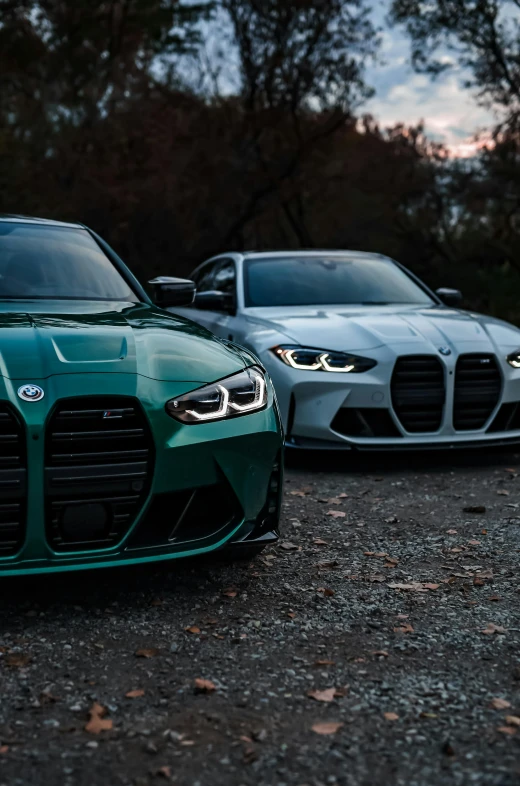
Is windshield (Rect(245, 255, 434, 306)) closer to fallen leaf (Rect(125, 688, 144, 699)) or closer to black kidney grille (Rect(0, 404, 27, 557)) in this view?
black kidney grille (Rect(0, 404, 27, 557))

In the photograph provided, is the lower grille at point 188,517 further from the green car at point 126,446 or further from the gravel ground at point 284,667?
the gravel ground at point 284,667

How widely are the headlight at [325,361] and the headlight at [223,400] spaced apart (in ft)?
7.54

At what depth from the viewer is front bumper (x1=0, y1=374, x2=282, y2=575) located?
3.33 m

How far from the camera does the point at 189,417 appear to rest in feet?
11.8

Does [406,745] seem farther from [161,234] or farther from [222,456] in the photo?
[161,234]

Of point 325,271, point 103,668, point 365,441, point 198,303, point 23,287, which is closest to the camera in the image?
point 103,668

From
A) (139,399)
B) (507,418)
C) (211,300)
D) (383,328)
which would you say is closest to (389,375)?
(383,328)

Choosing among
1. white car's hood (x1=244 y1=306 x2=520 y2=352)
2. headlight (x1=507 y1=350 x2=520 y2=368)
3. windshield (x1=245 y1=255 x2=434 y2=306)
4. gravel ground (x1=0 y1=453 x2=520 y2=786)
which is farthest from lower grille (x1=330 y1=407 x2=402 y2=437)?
windshield (x1=245 y1=255 x2=434 y2=306)

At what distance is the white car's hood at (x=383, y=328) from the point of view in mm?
6371

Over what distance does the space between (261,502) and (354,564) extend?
2.51 feet

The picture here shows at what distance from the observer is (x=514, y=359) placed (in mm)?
6570

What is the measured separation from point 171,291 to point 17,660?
102 inches

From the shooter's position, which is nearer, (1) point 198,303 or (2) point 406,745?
(2) point 406,745

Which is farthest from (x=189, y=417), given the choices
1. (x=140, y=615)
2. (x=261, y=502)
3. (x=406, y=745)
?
(x=406, y=745)
